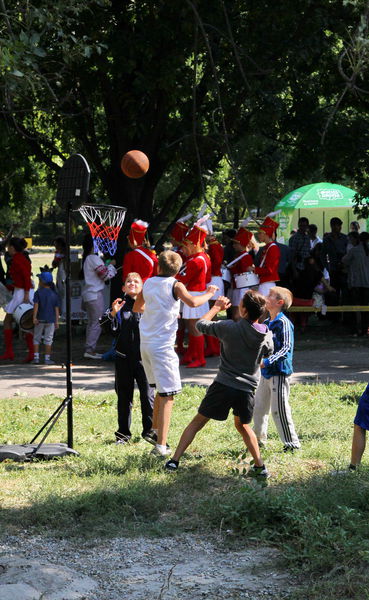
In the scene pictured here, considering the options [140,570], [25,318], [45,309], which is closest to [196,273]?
[45,309]

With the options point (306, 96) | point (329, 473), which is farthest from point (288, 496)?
point (306, 96)

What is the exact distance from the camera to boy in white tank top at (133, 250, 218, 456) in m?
7.78

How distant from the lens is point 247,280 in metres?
15.6

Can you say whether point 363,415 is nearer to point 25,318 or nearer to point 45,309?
point 45,309

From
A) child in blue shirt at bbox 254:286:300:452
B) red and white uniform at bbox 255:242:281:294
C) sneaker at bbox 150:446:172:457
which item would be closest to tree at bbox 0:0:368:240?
red and white uniform at bbox 255:242:281:294

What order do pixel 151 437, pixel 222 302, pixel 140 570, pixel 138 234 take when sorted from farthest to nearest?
pixel 138 234 < pixel 151 437 < pixel 222 302 < pixel 140 570

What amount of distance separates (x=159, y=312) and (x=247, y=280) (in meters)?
7.96

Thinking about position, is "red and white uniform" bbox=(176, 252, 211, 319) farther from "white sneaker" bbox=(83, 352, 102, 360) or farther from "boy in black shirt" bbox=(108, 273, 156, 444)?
"boy in black shirt" bbox=(108, 273, 156, 444)

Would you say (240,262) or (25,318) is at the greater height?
(240,262)

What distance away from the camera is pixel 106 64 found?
1462 centimetres

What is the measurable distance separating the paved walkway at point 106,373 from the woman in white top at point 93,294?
0.40 metres

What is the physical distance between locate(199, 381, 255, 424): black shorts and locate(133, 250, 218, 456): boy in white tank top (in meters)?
0.75

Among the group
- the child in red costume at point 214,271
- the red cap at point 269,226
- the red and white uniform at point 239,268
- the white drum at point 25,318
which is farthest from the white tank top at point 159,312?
the red and white uniform at point 239,268

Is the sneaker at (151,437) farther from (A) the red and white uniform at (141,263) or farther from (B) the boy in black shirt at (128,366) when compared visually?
(A) the red and white uniform at (141,263)
